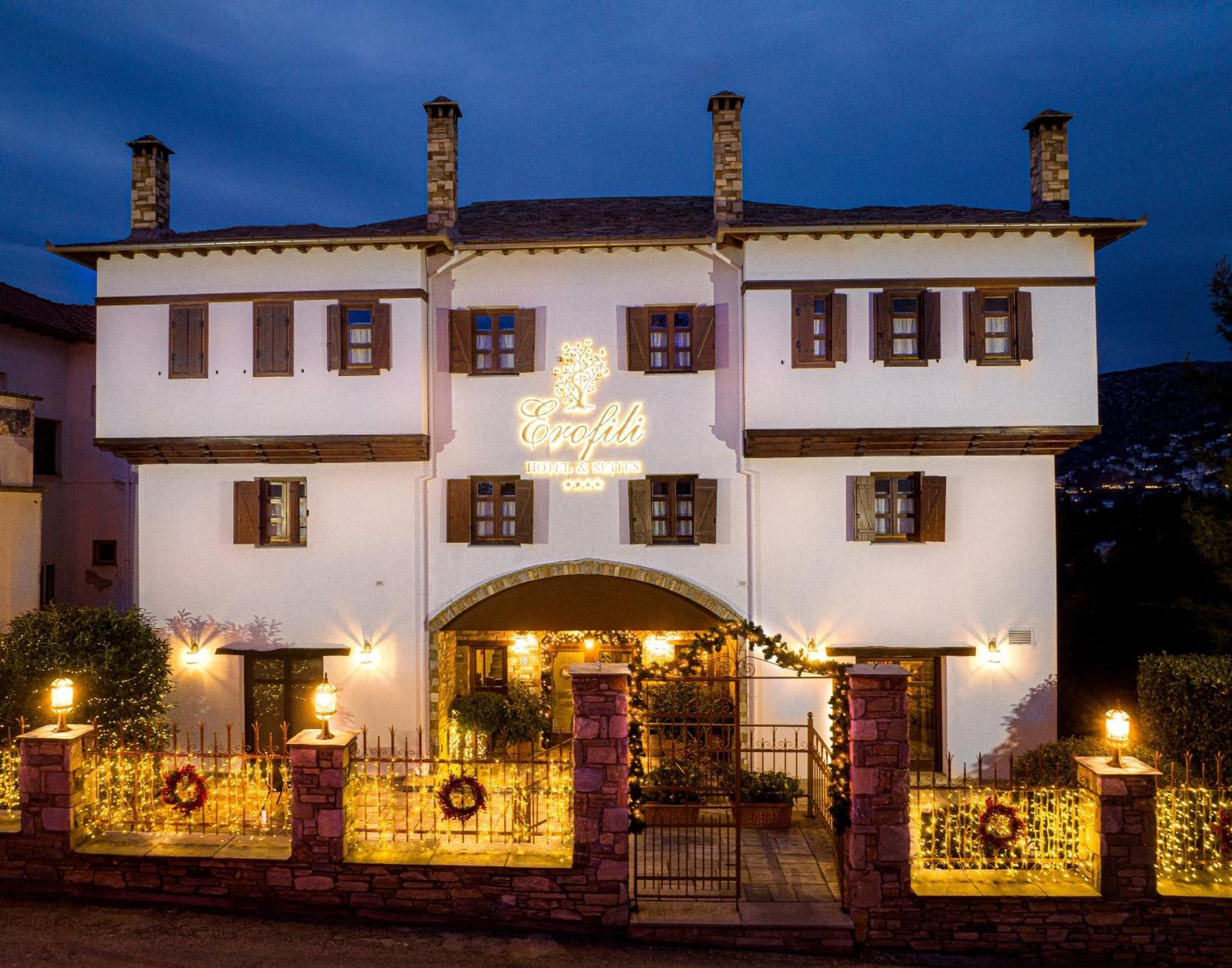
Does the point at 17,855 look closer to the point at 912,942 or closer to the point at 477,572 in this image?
the point at 477,572

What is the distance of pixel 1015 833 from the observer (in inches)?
354

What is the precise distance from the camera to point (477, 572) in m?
15.5

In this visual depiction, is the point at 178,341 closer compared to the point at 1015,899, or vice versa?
the point at 1015,899

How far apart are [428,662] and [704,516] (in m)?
6.08

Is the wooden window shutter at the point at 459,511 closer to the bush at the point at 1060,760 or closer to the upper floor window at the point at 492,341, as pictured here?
the upper floor window at the point at 492,341

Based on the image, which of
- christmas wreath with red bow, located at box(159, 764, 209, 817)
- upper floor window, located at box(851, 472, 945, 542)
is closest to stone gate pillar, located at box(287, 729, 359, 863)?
christmas wreath with red bow, located at box(159, 764, 209, 817)

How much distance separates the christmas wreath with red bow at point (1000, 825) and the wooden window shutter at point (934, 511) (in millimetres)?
6559

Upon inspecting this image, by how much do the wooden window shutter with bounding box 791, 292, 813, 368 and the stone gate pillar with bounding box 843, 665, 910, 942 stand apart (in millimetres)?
7428

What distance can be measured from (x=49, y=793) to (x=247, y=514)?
697 cm

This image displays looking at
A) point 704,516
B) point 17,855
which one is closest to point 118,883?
point 17,855

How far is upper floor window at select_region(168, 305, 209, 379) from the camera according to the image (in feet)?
50.6

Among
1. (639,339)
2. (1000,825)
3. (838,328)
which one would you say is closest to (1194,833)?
(1000,825)

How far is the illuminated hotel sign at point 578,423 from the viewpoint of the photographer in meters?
15.4

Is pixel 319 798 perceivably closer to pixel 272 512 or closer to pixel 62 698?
pixel 62 698
